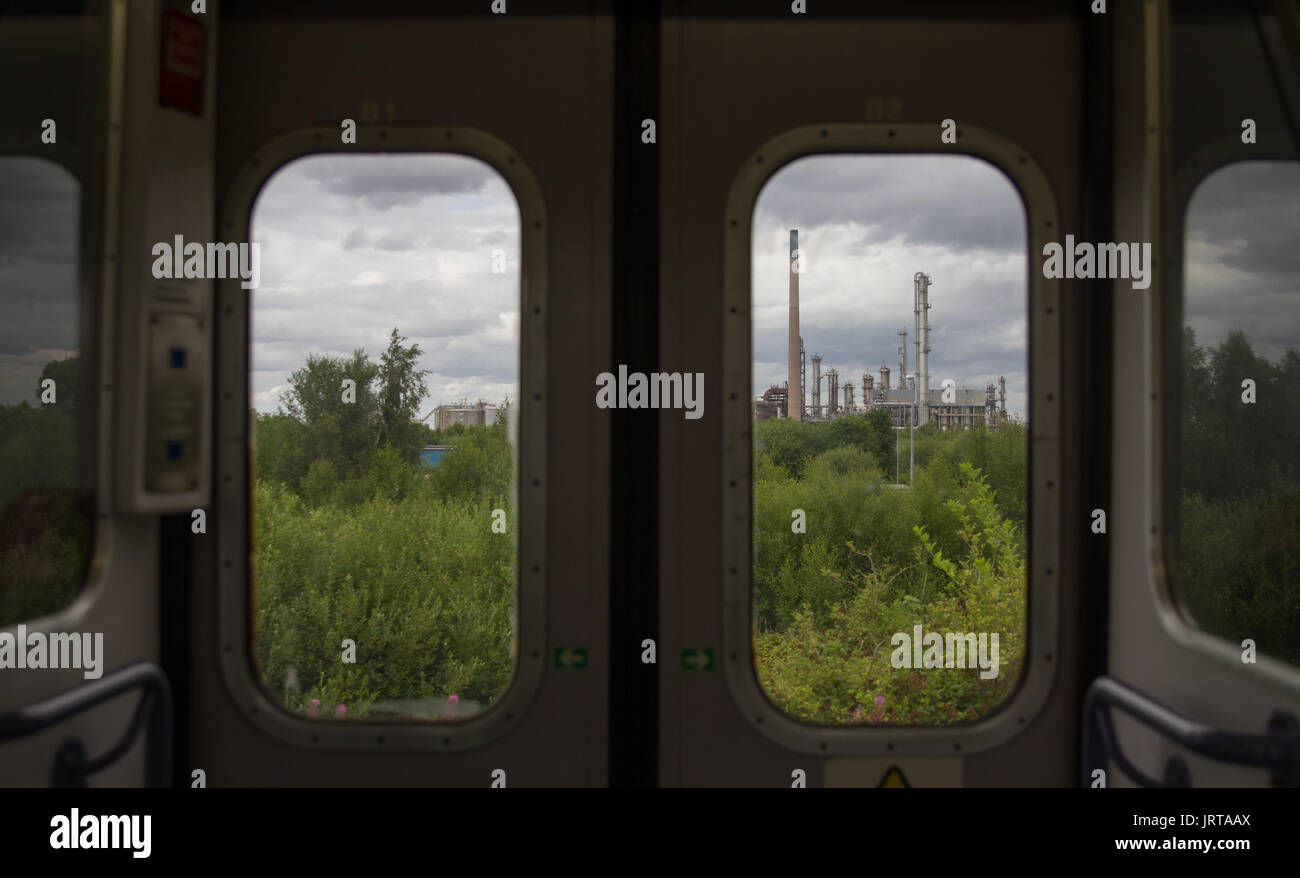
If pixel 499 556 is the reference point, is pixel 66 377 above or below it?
above

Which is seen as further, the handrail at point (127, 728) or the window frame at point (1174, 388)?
the window frame at point (1174, 388)

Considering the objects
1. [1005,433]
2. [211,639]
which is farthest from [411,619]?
[1005,433]

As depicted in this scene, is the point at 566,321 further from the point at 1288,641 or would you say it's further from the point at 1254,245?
the point at 1288,641

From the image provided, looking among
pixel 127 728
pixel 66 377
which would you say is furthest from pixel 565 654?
pixel 66 377

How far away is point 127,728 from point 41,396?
38.1 inches

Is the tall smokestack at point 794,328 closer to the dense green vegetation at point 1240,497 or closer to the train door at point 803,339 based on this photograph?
the train door at point 803,339

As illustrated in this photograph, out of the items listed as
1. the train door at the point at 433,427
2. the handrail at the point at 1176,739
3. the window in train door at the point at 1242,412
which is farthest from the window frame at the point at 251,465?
the window in train door at the point at 1242,412

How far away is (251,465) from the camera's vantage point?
257 cm

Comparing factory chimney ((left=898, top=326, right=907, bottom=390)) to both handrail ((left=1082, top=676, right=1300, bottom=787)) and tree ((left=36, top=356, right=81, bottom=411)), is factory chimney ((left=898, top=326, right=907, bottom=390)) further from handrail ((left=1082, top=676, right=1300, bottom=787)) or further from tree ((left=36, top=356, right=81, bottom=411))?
tree ((left=36, top=356, right=81, bottom=411))

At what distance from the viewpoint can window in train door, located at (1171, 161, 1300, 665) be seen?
6.81ft

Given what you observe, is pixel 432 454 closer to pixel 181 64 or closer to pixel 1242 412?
pixel 181 64

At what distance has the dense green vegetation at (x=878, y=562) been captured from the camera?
255cm

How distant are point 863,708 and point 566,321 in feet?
4.96

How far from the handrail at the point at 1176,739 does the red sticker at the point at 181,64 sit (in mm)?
3085
